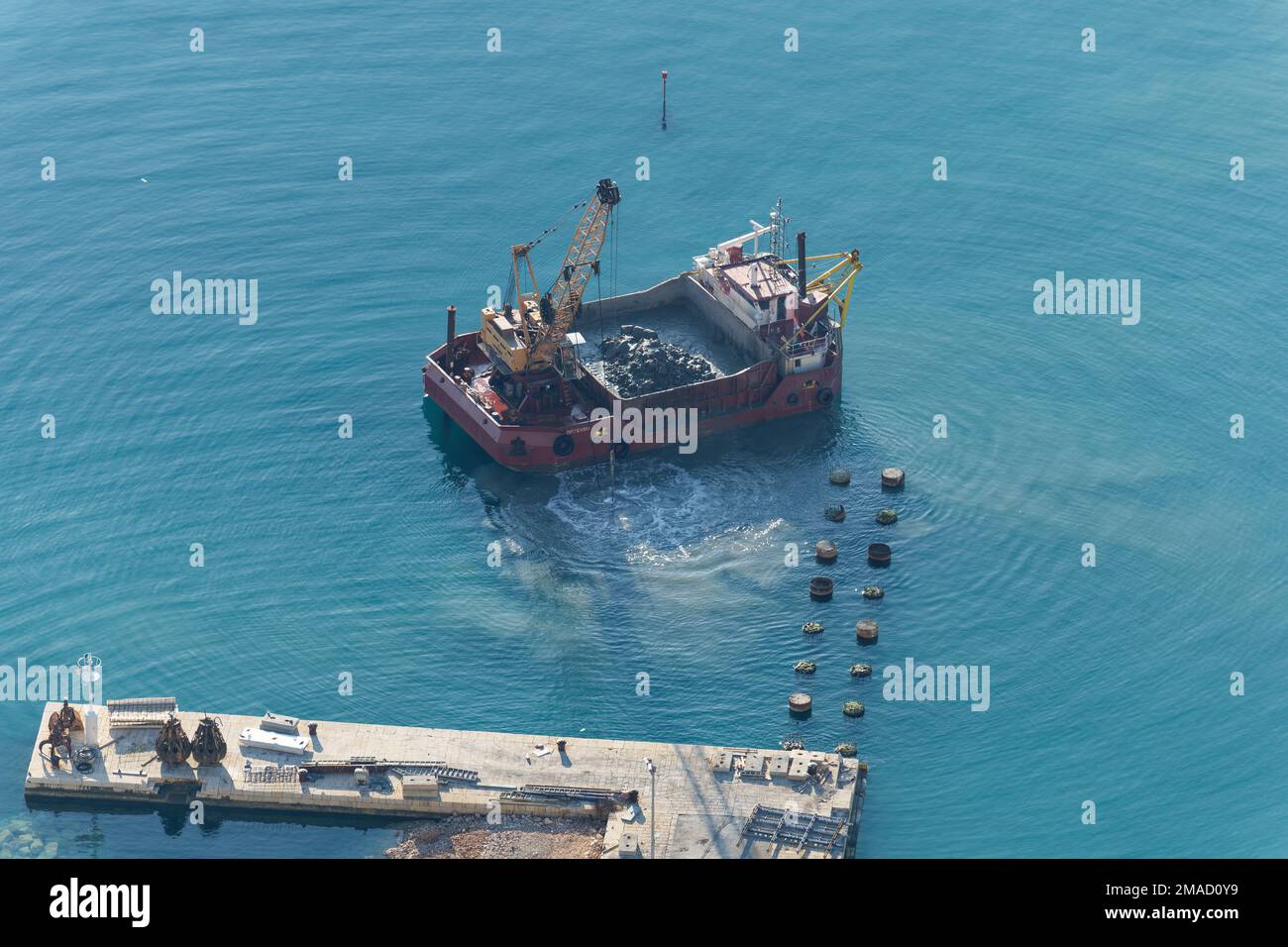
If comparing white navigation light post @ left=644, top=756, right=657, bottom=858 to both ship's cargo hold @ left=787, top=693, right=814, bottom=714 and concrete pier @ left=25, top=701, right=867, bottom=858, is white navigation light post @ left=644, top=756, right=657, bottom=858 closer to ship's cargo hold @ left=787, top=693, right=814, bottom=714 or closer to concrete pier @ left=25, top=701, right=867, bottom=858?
concrete pier @ left=25, top=701, right=867, bottom=858

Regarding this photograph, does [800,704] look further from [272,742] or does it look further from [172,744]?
[172,744]

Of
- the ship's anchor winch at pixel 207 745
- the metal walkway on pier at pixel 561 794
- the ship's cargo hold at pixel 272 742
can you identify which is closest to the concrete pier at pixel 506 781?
the metal walkway on pier at pixel 561 794

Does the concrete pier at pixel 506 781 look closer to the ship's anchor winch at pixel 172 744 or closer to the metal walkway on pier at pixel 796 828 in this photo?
the metal walkway on pier at pixel 796 828

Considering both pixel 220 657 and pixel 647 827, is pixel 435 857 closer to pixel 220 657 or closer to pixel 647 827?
pixel 647 827

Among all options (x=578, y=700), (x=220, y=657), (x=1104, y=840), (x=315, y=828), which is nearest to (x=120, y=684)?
(x=220, y=657)

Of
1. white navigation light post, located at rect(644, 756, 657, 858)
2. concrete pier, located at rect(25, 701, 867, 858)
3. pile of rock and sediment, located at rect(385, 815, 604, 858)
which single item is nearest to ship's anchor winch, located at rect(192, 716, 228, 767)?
concrete pier, located at rect(25, 701, 867, 858)

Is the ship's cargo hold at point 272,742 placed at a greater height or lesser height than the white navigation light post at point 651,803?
greater

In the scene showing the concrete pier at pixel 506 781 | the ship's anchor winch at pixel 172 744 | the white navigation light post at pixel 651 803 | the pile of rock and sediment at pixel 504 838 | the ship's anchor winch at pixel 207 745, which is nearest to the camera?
the white navigation light post at pixel 651 803
